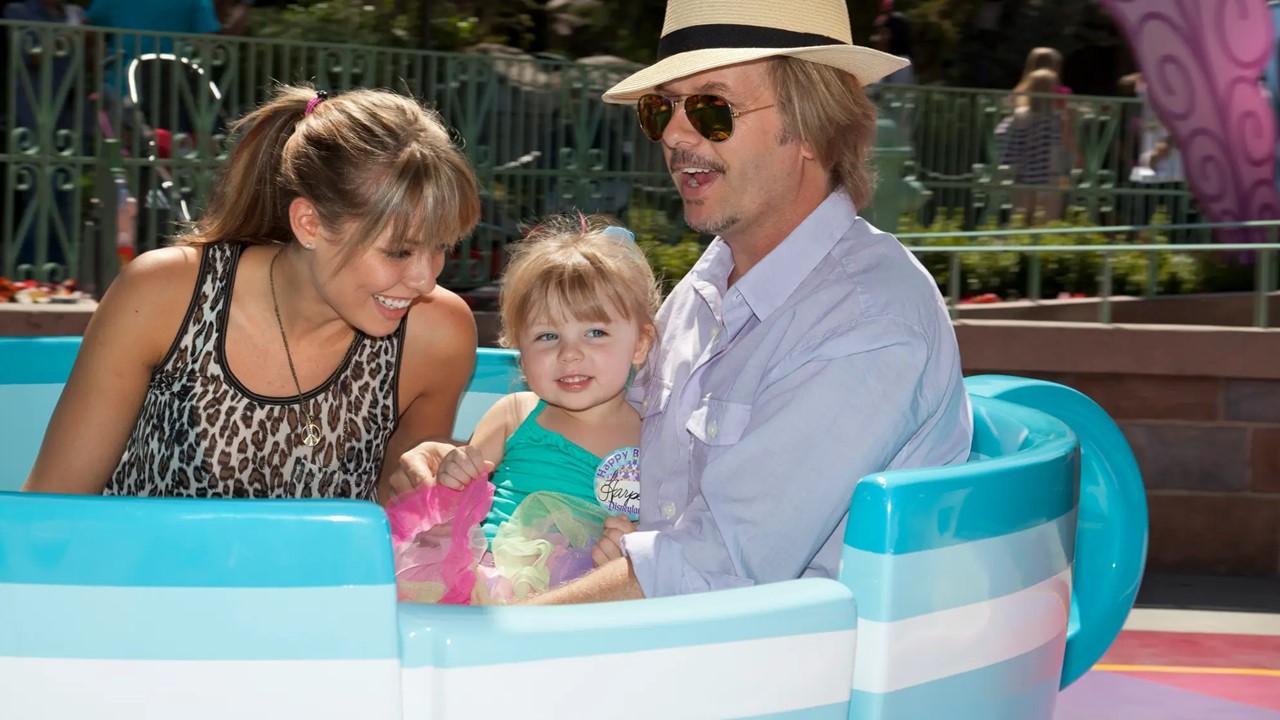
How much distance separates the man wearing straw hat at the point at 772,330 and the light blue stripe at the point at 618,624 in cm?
21

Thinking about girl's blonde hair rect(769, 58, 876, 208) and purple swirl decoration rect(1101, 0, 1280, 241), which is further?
purple swirl decoration rect(1101, 0, 1280, 241)

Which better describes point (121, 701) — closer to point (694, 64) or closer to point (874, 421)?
→ point (874, 421)

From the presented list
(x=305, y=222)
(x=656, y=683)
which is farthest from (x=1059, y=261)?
(x=656, y=683)

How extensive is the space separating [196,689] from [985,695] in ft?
3.12

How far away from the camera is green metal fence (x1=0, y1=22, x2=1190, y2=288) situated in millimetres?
5004

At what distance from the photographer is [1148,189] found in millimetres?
7324

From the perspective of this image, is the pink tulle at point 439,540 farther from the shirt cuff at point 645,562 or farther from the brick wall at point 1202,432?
the brick wall at point 1202,432

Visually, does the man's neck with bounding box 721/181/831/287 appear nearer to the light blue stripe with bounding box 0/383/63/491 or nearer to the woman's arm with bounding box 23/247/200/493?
the woman's arm with bounding box 23/247/200/493

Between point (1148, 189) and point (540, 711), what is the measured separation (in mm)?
6238

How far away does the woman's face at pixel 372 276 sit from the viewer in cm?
234

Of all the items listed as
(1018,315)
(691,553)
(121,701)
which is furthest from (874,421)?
(1018,315)

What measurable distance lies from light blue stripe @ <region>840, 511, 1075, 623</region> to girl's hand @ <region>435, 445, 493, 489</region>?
750 millimetres

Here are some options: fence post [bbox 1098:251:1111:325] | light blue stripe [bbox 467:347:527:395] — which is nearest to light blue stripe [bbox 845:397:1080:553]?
light blue stripe [bbox 467:347:527:395]

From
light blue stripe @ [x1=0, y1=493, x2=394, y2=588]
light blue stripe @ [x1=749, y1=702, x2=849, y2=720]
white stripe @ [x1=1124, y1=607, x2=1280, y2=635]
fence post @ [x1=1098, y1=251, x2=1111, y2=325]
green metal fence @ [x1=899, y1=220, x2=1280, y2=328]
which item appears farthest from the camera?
green metal fence @ [x1=899, y1=220, x2=1280, y2=328]
